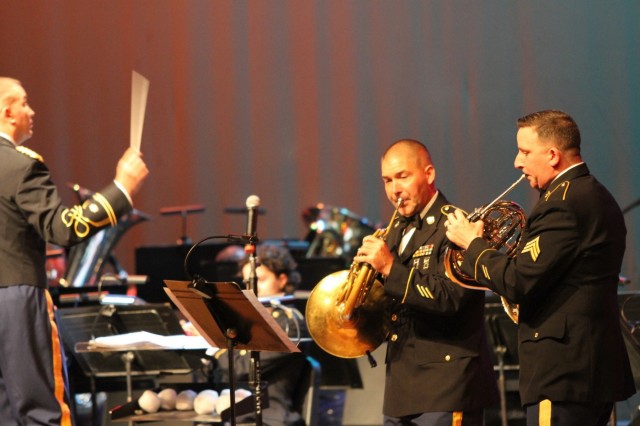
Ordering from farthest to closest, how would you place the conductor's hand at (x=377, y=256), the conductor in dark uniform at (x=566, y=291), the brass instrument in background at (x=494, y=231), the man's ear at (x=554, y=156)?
1. the conductor's hand at (x=377, y=256)
2. the brass instrument in background at (x=494, y=231)
3. the man's ear at (x=554, y=156)
4. the conductor in dark uniform at (x=566, y=291)

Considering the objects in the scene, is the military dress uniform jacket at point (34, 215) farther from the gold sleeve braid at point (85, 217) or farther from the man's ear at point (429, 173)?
the man's ear at point (429, 173)

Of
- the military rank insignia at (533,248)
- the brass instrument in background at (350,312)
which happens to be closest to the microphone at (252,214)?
the brass instrument in background at (350,312)

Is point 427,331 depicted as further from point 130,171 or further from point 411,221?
point 130,171

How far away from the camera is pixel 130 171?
164 inches

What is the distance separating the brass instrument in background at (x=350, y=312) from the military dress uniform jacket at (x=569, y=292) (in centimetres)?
62

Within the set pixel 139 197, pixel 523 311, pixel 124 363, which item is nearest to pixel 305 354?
pixel 124 363

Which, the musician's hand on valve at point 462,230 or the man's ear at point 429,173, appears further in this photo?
the man's ear at point 429,173

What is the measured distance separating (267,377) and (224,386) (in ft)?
0.92

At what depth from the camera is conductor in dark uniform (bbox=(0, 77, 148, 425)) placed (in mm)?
4043

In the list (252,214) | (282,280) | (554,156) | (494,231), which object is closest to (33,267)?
(252,214)

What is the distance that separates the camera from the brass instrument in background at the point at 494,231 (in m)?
3.74

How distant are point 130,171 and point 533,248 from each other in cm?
173

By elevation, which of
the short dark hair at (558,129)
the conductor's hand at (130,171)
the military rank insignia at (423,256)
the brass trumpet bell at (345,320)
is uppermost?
the short dark hair at (558,129)

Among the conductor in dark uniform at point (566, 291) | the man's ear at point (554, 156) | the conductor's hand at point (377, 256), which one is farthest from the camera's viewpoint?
the conductor's hand at point (377, 256)
